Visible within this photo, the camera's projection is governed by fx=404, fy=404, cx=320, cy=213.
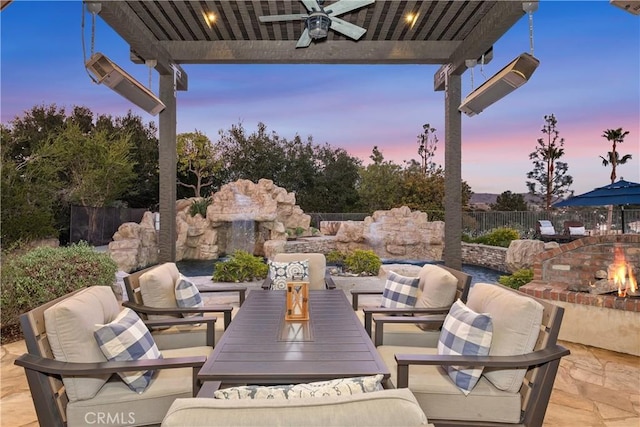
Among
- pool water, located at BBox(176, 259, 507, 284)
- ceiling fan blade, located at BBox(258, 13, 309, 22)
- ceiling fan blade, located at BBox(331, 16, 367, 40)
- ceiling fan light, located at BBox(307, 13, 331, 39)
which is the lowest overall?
pool water, located at BBox(176, 259, 507, 284)

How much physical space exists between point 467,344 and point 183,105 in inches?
363

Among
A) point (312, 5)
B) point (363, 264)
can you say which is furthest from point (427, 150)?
point (312, 5)

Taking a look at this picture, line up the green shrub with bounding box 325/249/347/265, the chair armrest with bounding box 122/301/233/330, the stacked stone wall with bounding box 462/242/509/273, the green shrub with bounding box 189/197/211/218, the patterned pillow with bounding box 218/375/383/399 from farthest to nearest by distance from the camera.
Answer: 1. the green shrub with bounding box 189/197/211/218
2. the stacked stone wall with bounding box 462/242/509/273
3. the green shrub with bounding box 325/249/347/265
4. the chair armrest with bounding box 122/301/233/330
5. the patterned pillow with bounding box 218/375/383/399

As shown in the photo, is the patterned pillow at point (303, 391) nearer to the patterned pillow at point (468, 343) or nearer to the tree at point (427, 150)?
the patterned pillow at point (468, 343)

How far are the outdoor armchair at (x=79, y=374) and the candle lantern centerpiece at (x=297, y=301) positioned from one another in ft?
2.46

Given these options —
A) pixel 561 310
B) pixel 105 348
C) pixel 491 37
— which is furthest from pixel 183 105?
pixel 561 310

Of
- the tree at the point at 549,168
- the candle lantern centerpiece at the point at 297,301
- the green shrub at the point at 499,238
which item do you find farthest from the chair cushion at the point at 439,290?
the tree at the point at 549,168

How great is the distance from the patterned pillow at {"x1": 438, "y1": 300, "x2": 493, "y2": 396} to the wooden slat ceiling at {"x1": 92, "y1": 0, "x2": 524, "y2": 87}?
2.55m

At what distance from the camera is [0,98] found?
7684 mm

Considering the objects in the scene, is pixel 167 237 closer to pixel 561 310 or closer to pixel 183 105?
pixel 561 310

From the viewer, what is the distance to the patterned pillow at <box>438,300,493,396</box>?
6.01 ft

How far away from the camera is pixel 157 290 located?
109 inches

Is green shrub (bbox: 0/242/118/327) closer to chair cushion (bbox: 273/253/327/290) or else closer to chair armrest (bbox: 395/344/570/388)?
chair cushion (bbox: 273/253/327/290)

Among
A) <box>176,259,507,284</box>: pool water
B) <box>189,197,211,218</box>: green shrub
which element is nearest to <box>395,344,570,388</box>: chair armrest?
<box>176,259,507,284</box>: pool water
